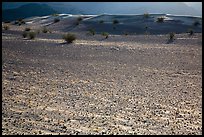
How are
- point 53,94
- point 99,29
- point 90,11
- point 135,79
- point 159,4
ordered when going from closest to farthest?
point 53,94 → point 135,79 → point 99,29 → point 159,4 → point 90,11

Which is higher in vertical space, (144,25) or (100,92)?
(100,92)

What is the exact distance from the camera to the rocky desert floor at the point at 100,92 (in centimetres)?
813

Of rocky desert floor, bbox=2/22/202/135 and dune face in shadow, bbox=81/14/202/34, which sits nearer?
rocky desert floor, bbox=2/22/202/135

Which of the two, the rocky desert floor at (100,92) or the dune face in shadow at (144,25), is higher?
the rocky desert floor at (100,92)

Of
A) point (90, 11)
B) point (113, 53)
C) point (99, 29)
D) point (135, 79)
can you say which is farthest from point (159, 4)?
point (135, 79)

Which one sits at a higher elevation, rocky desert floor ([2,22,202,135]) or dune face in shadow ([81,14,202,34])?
rocky desert floor ([2,22,202,135])

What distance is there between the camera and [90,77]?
1401 cm

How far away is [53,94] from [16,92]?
1153mm

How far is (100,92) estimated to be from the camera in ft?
37.8

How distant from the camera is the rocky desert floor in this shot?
8.13 m

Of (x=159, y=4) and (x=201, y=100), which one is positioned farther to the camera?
(x=159, y=4)

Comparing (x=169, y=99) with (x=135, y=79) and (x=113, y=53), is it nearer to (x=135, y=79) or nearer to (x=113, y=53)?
(x=135, y=79)

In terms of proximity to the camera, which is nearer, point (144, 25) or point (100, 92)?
point (100, 92)

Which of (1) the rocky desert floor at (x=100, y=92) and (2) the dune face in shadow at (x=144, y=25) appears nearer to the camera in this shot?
(1) the rocky desert floor at (x=100, y=92)
